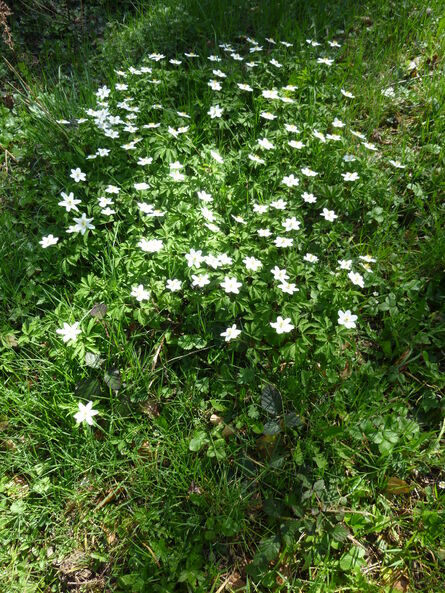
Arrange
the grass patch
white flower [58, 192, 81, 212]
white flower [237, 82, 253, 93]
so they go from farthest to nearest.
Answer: white flower [237, 82, 253, 93], white flower [58, 192, 81, 212], the grass patch

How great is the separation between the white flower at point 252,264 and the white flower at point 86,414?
3.54 feet

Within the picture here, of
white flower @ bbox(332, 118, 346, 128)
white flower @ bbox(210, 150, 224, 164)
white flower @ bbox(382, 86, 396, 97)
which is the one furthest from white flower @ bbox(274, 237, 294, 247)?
white flower @ bbox(382, 86, 396, 97)

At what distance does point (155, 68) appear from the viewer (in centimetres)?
390

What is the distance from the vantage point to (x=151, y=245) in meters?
2.49

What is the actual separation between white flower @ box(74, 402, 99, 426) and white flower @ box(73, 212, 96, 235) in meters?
1.07

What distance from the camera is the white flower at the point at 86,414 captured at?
2.06 m

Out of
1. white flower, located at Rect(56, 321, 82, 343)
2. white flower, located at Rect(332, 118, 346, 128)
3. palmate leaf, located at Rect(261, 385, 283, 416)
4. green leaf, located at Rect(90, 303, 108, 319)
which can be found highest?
white flower, located at Rect(332, 118, 346, 128)

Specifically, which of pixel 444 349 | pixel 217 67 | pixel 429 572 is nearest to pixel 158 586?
pixel 429 572

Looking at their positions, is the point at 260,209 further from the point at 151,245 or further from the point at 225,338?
the point at 225,338

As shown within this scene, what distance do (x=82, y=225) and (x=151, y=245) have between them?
0.50 meters

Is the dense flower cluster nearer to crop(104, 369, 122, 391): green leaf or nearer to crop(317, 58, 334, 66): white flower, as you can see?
crop(317, 58, 334, 66): white flower

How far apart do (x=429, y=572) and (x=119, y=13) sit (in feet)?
19.0

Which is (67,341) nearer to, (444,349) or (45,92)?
(444,349)

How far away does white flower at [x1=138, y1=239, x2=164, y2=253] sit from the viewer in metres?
2.47
